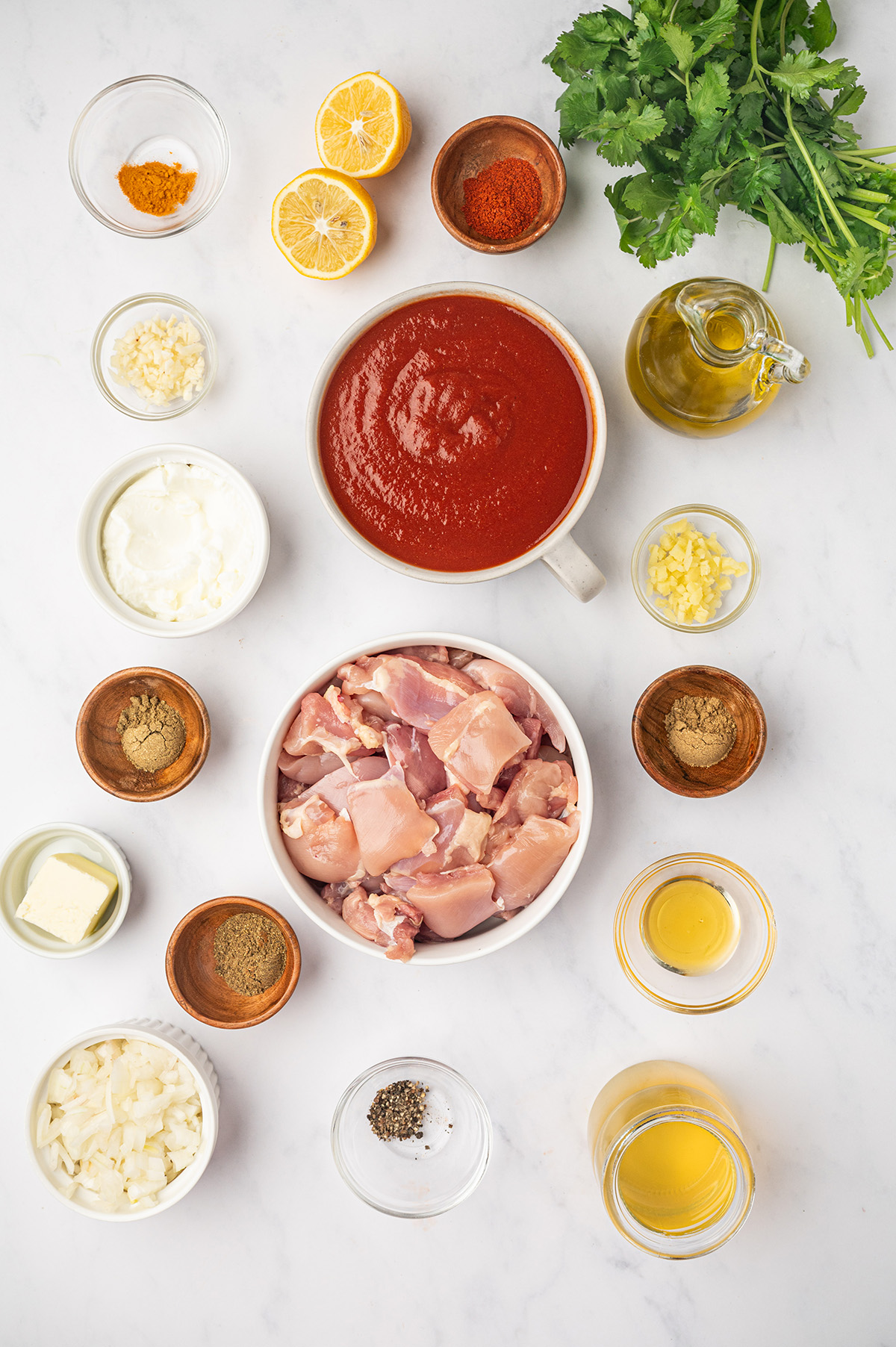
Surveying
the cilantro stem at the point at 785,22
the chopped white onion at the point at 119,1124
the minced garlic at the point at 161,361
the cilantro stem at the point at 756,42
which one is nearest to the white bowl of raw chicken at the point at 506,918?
the chopped white onion at the point at 119,1124

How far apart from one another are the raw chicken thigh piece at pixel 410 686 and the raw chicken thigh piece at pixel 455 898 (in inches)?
13.2

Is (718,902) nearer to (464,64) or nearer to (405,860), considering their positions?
(405,860)

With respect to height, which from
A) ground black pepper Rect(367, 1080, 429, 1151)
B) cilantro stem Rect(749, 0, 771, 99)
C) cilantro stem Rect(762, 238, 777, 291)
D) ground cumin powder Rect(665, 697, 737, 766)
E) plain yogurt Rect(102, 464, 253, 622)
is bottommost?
ground black pepper Rect(367, 1080, 429, 1151)

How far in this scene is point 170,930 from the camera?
216 cm

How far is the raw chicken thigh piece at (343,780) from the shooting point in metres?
1.94

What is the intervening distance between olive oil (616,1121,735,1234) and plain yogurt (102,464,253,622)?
→ 1.62m

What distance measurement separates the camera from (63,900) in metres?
2.03

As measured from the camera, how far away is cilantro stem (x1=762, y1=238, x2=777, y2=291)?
196 centimetres

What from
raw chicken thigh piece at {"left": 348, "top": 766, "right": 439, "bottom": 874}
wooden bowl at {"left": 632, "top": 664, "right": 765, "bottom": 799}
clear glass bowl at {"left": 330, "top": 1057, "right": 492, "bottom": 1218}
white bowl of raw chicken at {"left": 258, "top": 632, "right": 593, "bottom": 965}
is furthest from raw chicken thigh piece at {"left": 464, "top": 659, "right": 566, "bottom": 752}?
clear glass bowl at {"left": 330, "top": 1057, "right": 492, "bottom": 1218}

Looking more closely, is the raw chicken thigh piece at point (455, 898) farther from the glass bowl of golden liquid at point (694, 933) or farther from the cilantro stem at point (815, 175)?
the cilantro stem at point (815, 175)

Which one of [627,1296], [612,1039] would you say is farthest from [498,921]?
[627,1296]

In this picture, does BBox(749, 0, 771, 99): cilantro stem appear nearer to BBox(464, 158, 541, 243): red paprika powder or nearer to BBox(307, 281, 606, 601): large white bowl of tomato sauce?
BBox(464, 158, 541, 243): red paprika powder

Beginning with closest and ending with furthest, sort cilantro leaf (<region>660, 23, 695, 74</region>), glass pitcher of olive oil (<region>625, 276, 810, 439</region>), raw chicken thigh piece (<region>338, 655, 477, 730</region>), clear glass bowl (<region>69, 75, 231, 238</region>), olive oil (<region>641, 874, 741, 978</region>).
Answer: cilantro leaf (<region>660, 23, 695, 74</region>), glass pitcher of olive oil (<region>625, 276, 810, 439</region>), raw chicken thigh piece (<region>338, 655, 477, 730</region>), olive oil (<region>641, 874, 741, 978</region>), clear glass bowl (<region>69, 75, 231, 238</region>)

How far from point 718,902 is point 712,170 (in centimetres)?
161
